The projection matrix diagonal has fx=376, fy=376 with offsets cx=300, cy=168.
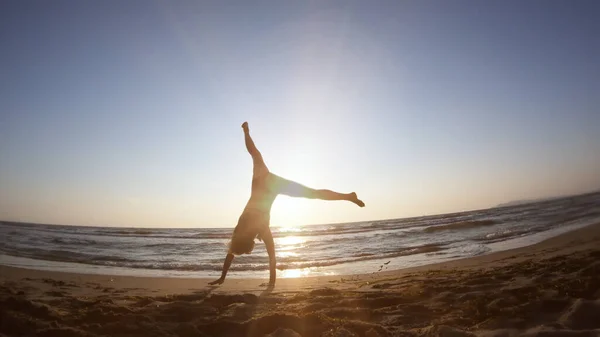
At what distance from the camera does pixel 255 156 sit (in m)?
6.62

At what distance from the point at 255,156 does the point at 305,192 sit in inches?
54.7

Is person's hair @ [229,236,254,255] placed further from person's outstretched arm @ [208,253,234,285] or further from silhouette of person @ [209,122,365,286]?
person's outstretched arm @ [208,253,234,285]

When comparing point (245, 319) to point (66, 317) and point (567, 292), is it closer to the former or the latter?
point (66, 317)

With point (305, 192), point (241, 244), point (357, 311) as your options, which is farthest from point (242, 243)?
point (357, 311)

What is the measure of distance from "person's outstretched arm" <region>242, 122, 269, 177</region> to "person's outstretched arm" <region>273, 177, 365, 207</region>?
0.35 meters

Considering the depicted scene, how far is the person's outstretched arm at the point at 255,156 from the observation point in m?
6.59

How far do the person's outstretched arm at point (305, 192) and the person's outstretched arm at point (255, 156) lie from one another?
1.16 ft

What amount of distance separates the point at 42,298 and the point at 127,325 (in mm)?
2302

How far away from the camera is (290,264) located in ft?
39.2

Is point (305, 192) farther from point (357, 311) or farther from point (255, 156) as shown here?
point (357, 311)

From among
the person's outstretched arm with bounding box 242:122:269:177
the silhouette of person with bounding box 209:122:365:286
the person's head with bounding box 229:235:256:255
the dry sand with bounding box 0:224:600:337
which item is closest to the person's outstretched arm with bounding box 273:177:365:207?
the silhouette of person with bounding box 209:122:365:286

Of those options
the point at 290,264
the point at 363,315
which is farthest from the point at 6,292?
the point at 290,264

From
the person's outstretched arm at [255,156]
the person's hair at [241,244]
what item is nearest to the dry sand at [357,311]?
the person's hair at [241,244]

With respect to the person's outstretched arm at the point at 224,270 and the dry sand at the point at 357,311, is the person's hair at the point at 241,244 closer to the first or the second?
the person's outstretched arm at the point at 224,270
